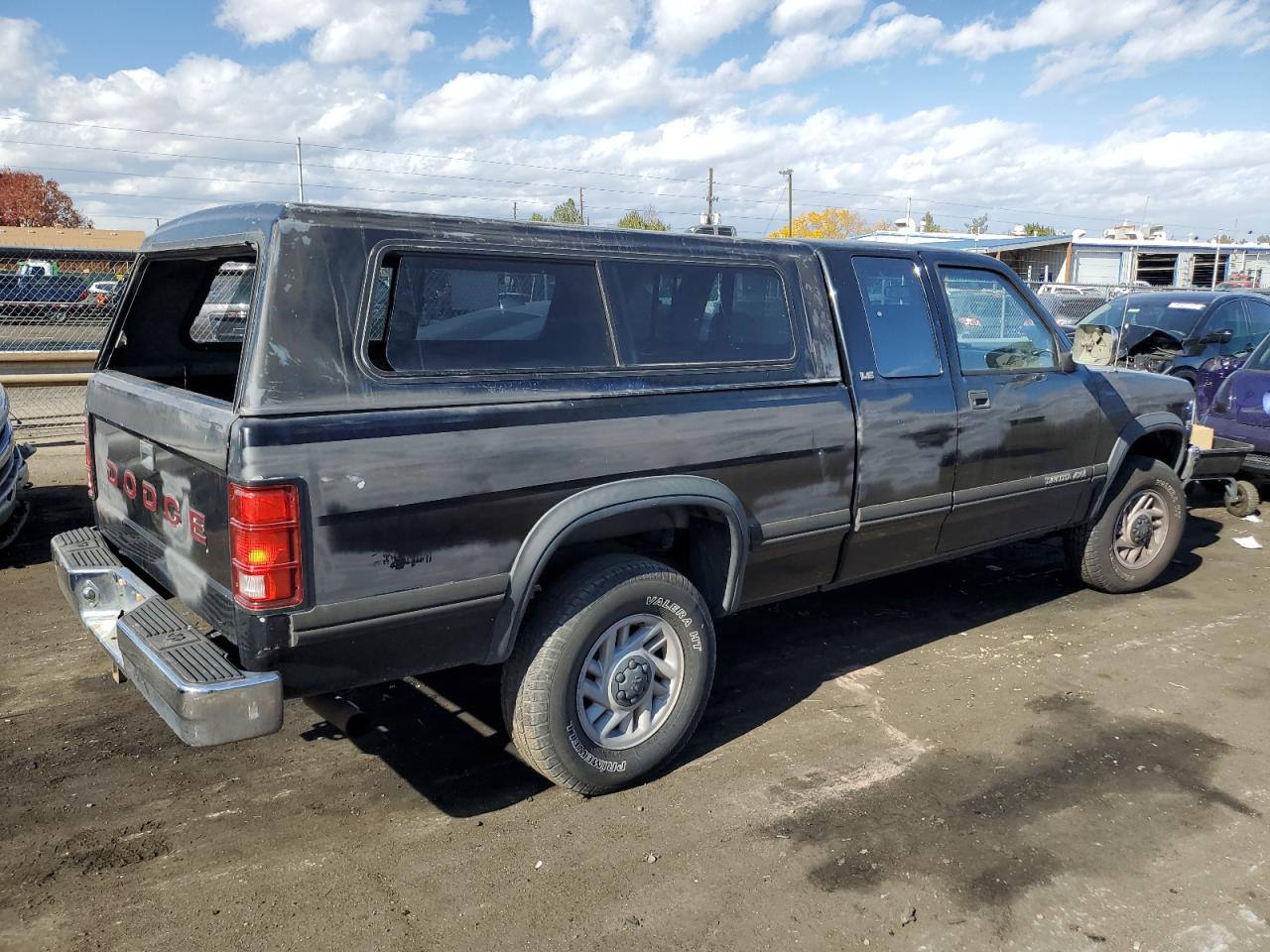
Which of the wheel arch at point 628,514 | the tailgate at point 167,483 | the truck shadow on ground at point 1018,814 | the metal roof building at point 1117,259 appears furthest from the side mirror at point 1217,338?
the metal roof building at point 1117,259

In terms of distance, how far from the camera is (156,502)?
342cm

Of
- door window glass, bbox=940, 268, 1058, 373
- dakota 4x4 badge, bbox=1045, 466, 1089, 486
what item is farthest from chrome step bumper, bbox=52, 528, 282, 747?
dakota 4x4 badge, bbox=1045, 466, 1089, 486

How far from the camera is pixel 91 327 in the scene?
10.4 metres

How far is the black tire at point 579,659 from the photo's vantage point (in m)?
3.32

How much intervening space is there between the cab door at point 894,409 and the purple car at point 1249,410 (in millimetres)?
4736

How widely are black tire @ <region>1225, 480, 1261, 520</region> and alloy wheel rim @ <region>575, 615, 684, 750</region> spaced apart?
6.50 meters

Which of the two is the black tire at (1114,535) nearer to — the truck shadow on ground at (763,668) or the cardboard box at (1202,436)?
the truck shadow on ground at (763,668)

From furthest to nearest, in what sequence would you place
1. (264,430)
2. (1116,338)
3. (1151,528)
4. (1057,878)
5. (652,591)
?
1. (1151,528)
2. (1116,338)
3. (652,591)
4. (1057,878)
5. (264,430)

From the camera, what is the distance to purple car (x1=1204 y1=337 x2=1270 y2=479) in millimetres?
7844

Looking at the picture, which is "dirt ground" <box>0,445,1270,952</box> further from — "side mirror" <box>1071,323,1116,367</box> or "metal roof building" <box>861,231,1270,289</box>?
"metal roof building" <box>861,231,1270,289</box>

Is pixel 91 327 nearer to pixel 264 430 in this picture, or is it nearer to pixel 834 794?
pixel 264 430

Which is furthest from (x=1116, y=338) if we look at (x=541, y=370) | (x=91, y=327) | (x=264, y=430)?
(x=91, y=327)

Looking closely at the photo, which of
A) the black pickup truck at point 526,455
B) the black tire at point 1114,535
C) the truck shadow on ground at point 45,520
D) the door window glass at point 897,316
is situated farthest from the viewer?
the truck shadow on ground at point 45,520

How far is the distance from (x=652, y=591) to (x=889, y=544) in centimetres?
Answer: 141
